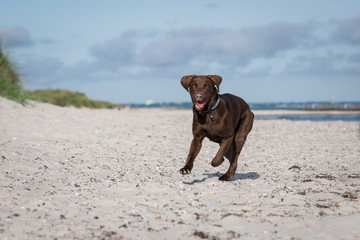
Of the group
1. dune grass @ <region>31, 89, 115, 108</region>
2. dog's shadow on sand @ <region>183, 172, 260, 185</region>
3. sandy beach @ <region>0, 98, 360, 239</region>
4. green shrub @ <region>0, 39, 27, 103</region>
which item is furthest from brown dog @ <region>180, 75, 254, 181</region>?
dune grass @ <region>31, 89, 115, 108</region>

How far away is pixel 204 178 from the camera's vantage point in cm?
791

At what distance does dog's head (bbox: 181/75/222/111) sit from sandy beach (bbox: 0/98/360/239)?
4.74 ft

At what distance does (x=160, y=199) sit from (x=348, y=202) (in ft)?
8.89

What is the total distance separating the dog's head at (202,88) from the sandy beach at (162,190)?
145 cm

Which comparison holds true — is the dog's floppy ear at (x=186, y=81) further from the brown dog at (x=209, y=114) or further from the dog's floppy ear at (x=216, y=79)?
the dog's floppy ear at (x=216, y=79)

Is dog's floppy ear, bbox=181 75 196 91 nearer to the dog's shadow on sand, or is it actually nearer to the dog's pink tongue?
the dog's pink tongue

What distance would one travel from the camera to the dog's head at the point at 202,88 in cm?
651

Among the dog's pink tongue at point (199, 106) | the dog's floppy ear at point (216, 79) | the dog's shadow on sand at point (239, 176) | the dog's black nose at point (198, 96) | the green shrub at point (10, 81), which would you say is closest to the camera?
the dog's black nose at point (198, 96)

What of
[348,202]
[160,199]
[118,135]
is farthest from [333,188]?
[118,135]

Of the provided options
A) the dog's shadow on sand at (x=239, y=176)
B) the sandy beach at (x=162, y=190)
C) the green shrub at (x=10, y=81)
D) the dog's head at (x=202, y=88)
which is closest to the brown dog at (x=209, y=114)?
the dog's head at (x=202, y=88)

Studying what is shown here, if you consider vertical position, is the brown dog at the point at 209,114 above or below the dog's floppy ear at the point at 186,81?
below

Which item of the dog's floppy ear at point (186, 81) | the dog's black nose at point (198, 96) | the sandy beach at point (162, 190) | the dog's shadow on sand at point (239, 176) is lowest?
the dog's shadow on sand at point (239, 176)

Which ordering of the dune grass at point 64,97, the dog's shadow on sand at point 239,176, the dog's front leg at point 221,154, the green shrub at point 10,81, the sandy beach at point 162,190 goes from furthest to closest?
the dune grass at point 64,97, the green shrub at point 10,81, the dog's shadow on sand at point 239,176, the dog's front leg at point 221,154, the sandy beach at point 162,190

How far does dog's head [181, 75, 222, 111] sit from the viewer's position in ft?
21.4
